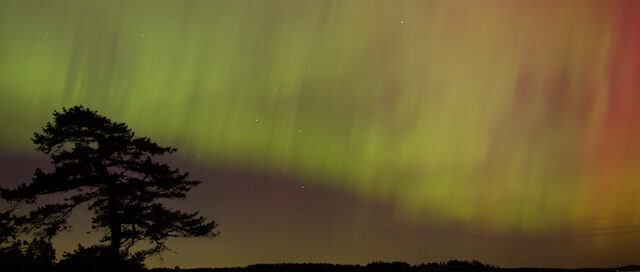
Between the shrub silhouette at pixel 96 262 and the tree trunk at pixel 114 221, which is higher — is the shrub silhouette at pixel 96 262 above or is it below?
below

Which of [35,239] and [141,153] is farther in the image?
[141,153]

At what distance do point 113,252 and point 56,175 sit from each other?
4231 mm

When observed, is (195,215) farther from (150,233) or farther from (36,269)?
(36,269)

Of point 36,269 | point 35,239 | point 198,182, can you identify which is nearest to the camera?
point 36,269

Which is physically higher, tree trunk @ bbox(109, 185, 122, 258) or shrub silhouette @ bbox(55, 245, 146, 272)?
tree trunk @ bbox(109, 185, 122, 258)

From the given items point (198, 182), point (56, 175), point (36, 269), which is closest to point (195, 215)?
point (198, 182)

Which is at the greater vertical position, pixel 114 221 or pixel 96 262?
pixel 114 221

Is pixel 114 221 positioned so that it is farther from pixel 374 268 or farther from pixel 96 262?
pixel 374 268

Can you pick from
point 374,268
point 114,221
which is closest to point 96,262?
point 114,221

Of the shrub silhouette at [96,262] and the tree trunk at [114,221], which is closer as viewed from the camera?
the shrub silhouette at [96,262]

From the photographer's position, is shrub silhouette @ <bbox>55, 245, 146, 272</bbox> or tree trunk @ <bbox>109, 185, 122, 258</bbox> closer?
shrub silhouette @ <bbox>55, 245, 146, 272</bbox>

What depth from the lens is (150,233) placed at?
27.4 m

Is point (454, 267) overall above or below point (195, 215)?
below

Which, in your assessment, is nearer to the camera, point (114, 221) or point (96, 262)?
point (96, 262)
